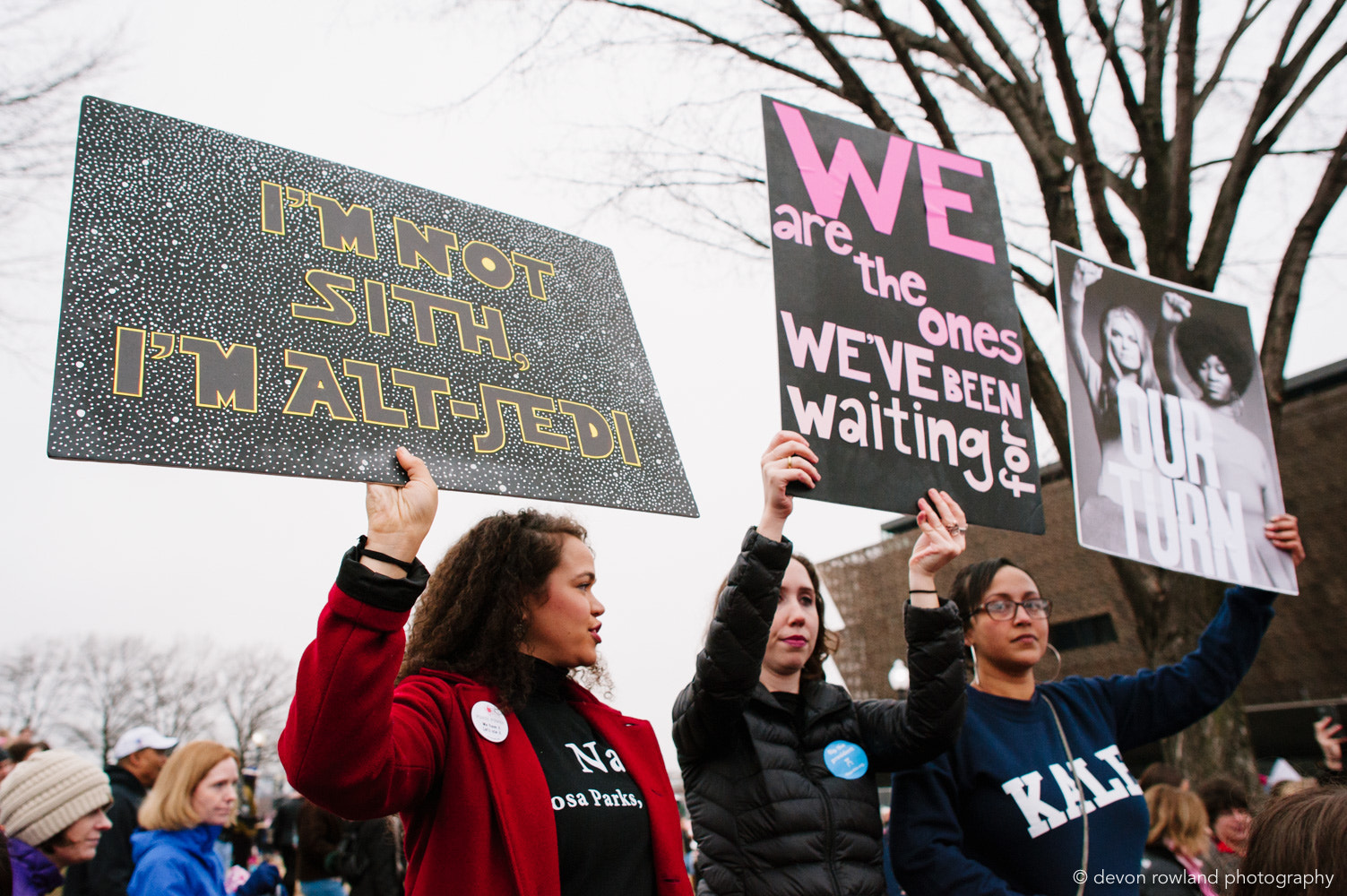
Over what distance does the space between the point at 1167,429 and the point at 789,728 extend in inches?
71.6

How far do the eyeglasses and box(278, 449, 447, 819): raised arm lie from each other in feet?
5.88

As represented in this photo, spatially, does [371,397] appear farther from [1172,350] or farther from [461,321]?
[1172,350]

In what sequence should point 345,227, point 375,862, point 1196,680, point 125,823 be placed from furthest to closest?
point 375,862 → point 125,823 → point 1196,680 → point 345,227

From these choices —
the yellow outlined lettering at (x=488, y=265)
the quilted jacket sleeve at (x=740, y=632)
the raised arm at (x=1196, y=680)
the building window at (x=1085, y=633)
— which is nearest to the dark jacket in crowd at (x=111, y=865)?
the quilted jacket sleeve at (x=740, y=632)

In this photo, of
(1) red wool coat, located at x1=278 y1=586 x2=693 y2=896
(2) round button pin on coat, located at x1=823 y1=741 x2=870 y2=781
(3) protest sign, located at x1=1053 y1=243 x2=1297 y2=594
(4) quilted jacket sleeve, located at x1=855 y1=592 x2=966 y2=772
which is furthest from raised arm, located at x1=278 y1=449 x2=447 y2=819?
(3) protest sign, located at x1=1053 y1=243 x2=1297 y2=594

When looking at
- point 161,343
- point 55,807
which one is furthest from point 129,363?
point 55,807

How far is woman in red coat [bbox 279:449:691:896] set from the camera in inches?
57.2

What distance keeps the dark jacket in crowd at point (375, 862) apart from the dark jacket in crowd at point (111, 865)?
A: 1625 millimetres

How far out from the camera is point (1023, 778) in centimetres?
249

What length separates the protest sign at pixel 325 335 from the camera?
5.72 ft

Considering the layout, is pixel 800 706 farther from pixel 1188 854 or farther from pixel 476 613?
pixel 1188 854

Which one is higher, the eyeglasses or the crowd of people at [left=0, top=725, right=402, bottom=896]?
the eyeglasses

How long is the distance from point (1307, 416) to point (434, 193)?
27.5 m

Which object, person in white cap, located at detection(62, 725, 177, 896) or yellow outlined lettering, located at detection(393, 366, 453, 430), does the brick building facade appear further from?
yellow outlined lettering, located at detection(393, 366, 453, 430)
